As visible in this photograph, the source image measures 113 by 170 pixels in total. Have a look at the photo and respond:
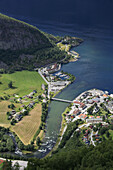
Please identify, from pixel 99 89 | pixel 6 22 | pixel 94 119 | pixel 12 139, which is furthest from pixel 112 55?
pixel 12 139

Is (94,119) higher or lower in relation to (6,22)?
lower

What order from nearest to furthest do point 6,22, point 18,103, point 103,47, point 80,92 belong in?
point 18,103 → point 80,92 → point 6,22 → point 103,47

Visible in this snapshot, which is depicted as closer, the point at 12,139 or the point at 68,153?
the point at 68,153

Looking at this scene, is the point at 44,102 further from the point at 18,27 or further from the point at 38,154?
the point at 18,27

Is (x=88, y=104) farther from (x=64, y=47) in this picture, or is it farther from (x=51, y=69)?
(x=64, y=47)

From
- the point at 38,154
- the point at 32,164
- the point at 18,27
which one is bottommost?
the point at 38,154

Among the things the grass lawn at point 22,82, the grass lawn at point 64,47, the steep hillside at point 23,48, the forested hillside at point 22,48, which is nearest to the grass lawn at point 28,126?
the grass lawn at point 22,82

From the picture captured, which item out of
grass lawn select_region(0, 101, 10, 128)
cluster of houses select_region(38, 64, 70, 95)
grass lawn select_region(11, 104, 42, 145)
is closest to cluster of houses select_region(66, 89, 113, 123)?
grass lawn select_region(11, 104, 42, 145)

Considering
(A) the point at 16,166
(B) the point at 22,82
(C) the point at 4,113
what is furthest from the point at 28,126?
(B) the point at 22,82
